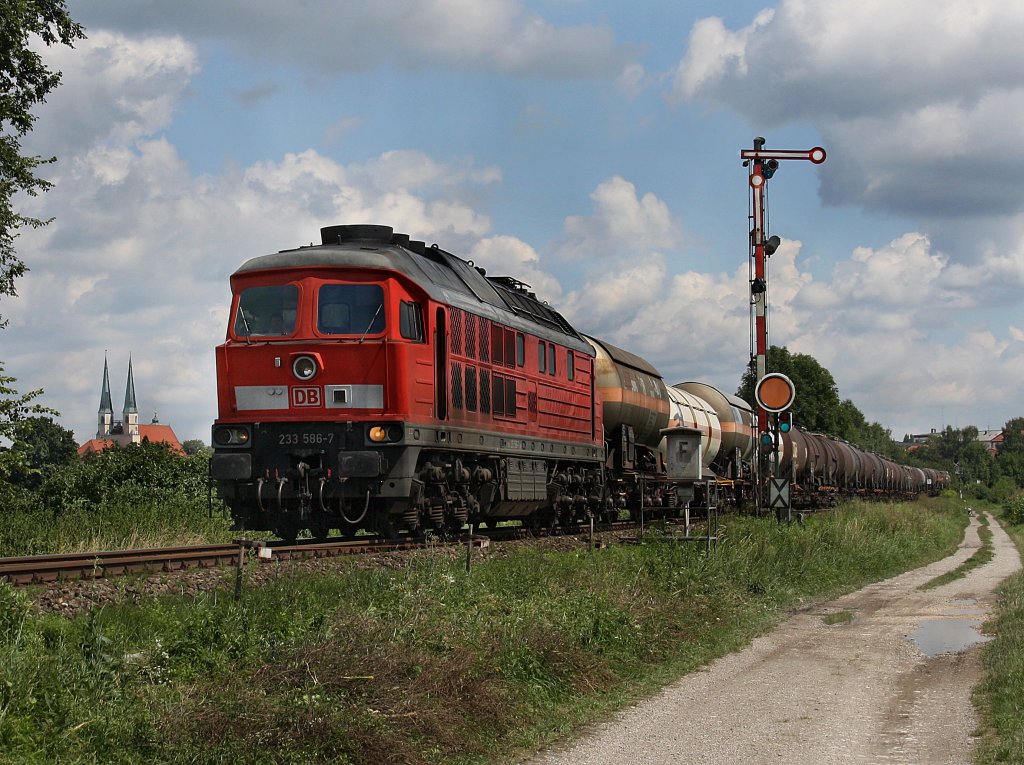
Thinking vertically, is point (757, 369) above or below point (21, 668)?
above

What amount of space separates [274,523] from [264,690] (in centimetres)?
910

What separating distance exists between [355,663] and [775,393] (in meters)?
16.5

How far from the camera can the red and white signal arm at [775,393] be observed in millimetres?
24406

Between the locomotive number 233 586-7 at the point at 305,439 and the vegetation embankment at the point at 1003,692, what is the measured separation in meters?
8.97

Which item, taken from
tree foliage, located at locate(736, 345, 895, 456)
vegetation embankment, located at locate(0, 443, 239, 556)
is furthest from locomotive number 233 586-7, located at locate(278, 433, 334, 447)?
tree foliage, located at locate(736, 345, 895, 456)

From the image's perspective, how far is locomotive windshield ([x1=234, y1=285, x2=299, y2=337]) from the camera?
17.6 meters

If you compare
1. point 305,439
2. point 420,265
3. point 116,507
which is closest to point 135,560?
point 305,439

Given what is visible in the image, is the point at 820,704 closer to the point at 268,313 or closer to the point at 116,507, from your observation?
the point at 268,313

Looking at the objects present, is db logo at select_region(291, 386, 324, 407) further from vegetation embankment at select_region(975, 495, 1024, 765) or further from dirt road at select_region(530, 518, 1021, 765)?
vegetation embankment at select_region(975, 495, 1024, 765)

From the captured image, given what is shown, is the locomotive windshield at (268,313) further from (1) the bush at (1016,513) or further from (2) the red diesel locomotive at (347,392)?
(1) the bush at (1016,513)

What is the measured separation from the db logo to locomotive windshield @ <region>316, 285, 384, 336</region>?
86cm

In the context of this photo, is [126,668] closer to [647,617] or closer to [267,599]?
[267,599]

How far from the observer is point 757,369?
27.4m

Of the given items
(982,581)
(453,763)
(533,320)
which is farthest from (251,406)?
Answer: (982,581)
